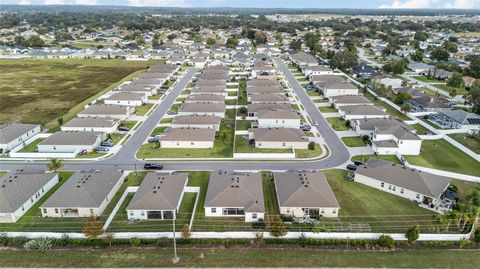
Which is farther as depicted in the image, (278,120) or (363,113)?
(363,113)

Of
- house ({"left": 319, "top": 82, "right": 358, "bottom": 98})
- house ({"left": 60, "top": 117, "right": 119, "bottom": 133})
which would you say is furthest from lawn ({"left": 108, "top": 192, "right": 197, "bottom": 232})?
house ({"left": 319, "top": 82, "right": 358, "bottom": 98})

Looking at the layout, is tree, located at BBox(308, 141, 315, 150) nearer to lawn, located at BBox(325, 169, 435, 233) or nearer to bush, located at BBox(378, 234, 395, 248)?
lawn, located at BBox(325, 169, 435, 233)

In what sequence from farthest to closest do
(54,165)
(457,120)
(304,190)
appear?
(457,120) → (54,165) → (304,190)

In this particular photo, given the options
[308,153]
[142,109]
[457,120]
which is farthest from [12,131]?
[457,120]

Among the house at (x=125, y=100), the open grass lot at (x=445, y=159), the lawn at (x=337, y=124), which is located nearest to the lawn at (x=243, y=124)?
the lawn at (x=337, y=124)

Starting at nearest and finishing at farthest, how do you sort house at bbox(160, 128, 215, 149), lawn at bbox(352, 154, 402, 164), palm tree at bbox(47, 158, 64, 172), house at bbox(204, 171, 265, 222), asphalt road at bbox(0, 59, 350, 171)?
house at bbox(204, 171, 265, 222)
palm tree at bbox(47, 158, 64, 172)
asphalt road at bbox(0, 59, 350, 171)
lawn at bbox(352, 154, 402, 164)
house at bbox(160, 128, 215, 149)

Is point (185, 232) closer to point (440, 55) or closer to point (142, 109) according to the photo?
point (142, 109)

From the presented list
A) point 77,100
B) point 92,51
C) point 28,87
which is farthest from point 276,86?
point 92,51
